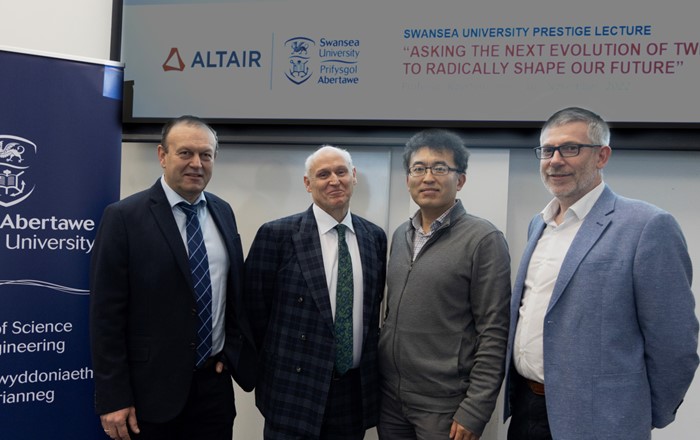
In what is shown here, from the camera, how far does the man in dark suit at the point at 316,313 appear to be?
184cm

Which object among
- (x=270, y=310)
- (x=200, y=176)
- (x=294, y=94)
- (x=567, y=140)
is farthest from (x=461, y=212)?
(x=294, y=94)

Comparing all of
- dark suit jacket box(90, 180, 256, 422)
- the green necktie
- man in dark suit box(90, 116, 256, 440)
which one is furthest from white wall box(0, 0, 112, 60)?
the green necktie

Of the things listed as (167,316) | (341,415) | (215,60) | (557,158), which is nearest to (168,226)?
(167,316)

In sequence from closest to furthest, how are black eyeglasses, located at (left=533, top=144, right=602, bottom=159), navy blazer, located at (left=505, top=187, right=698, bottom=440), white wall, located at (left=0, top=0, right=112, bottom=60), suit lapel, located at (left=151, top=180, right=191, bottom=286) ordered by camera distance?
navy blazer, located at (left=505, top=187, right=698, bottom=440) < black eyeglasses, located at (left=533, top=144, right=602, bottom=159) < suit lapel, located at (left=151, top=180, right=191, bottom=286) < white wall, located at (left=0, top=0, right=112, bottom=60)

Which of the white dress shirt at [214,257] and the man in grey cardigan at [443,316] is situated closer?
the man in grey cardigan at [443,316]

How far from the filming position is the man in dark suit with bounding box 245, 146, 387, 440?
1.84 m

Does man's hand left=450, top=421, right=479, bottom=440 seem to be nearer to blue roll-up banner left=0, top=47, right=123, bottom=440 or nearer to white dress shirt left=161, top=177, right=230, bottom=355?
white dress shirt left=161, top=177, right=230, bottom=355

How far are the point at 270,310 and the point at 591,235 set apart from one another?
3.82ft

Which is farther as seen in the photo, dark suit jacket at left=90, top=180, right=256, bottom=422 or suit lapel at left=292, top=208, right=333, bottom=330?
suit lapel at left=292, top=208, right=333, bottom=330

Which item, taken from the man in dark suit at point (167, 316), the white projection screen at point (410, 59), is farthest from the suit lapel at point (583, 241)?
the man in dark suit at point (167, 316)

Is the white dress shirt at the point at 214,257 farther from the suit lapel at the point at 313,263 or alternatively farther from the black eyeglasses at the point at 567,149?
the black eyeglasses at the point at 567,149

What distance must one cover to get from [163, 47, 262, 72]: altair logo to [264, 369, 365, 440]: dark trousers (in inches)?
62.3

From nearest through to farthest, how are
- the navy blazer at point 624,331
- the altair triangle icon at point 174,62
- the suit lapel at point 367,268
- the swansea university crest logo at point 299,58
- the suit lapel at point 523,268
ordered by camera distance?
the navy blazer at point 624,331
the suit lapel at point 523,268
the suit lapel at point 367,268
the swansea university crest logo at point 299,58
the altair triangle icon at point 174,62

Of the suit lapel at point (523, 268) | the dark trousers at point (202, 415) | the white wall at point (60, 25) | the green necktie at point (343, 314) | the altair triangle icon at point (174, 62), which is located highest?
the white wall at point (60, 25)
